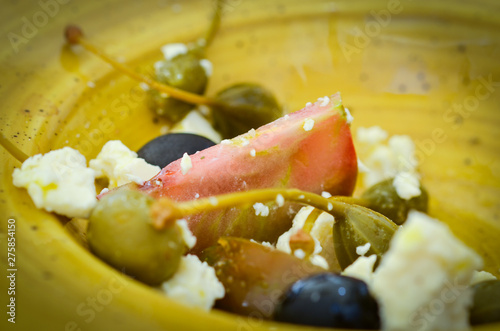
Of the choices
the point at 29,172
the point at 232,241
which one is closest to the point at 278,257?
the point at 232,241

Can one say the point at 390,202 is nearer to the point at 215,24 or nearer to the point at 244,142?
the point at 244,142

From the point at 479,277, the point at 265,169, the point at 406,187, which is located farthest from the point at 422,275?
the point at 406,187

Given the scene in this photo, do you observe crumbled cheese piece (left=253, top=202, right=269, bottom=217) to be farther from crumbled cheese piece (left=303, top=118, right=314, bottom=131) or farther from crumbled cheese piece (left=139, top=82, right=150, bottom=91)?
crumbled cheese piece (left=139, top=82, right=150, bottom=91)

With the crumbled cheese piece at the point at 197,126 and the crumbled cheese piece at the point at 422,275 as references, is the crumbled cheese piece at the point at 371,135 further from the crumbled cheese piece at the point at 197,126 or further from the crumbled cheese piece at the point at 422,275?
the crumbled cheese piece at the point at 422,275

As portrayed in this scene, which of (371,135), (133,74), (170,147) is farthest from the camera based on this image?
(371,135)

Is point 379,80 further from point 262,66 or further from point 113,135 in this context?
point 113,135

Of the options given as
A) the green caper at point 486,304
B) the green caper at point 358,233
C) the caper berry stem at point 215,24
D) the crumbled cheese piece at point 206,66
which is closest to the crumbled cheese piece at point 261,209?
the green caper at point 358,233
